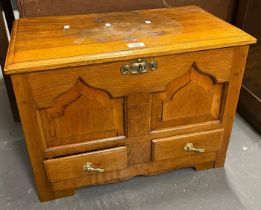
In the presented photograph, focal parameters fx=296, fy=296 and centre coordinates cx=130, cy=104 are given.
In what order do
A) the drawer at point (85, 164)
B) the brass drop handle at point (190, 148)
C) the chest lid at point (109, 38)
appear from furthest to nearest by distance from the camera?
1. the brass drop handle at point (190, 148)
2. the drawer at point (85, 164)
3. the chest lid at point (109, 38)

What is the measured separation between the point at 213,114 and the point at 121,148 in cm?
42

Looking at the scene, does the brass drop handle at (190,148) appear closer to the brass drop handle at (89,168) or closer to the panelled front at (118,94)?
the panelled front at (118,94)

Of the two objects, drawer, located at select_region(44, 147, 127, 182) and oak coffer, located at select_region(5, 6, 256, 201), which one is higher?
oak coffer, located at select_region(5, 6, 256, 201)

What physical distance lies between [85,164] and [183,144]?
16.8 inches

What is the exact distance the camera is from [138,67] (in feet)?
3.43

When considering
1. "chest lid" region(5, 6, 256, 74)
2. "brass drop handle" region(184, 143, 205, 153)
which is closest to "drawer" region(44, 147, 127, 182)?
"brass drop handle" region(184, 143, 205, 153)

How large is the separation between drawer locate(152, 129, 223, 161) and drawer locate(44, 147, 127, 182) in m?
0.15

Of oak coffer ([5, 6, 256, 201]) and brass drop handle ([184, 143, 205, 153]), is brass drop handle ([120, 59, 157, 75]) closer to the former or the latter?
oak coffer ([5, 6, 256, 201])

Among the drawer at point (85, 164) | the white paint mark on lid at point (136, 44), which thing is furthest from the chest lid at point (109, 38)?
the drawer at point (85, 164)

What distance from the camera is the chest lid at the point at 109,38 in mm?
979

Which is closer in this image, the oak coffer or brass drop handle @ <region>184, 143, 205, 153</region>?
the oak coffer

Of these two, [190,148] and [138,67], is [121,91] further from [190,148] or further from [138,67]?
[190,148]

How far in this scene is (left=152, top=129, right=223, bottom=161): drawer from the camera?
49.5 inches

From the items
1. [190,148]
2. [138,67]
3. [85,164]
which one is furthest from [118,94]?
[190,148]
